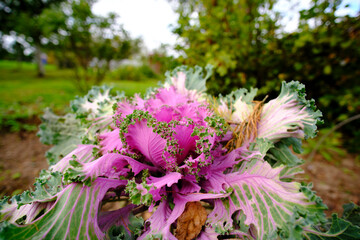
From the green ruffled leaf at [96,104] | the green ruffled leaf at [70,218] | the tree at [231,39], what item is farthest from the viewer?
the tree at [231,39]

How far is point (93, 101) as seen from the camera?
1543 millimetres

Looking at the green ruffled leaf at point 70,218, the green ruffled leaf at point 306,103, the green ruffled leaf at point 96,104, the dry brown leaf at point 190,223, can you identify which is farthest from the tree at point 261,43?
the green ruffled leaf at point 70,218

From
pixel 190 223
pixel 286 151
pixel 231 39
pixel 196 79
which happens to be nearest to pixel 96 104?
pixel 196 79

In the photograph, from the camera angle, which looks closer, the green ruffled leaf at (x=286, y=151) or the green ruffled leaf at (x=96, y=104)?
the green ruffled leaf at (x=286, y=151)

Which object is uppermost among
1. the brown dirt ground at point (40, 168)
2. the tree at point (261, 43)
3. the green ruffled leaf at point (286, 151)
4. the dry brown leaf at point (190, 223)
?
the tree at point (261, 43)

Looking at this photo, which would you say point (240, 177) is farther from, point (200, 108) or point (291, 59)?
point (291, 59)

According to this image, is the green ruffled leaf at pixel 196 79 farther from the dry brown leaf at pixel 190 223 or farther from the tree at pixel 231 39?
the dry brown leaf at pixel 190 223

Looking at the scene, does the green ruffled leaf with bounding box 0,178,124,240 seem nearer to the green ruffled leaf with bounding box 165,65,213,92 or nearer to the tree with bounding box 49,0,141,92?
the green ruffled leaf with bounding box 165,65,213,92

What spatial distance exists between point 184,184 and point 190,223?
0.18 m

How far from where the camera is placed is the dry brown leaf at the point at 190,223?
0.89 m

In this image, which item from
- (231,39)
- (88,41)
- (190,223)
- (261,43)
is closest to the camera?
(190,223)

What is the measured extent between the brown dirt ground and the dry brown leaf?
1.75 m

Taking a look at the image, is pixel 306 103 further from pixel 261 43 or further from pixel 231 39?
Result: pixel 261 43

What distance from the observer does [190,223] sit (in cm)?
91
